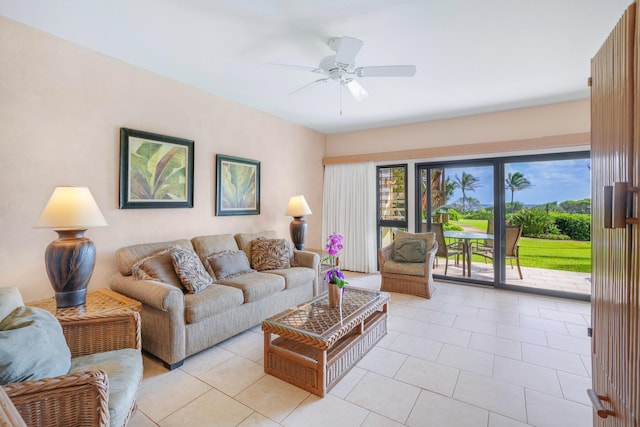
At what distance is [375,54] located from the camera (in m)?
2.68

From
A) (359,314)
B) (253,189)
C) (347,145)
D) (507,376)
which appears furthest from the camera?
(347,145)

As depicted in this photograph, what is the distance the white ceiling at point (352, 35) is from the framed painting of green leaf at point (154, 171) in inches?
29.4

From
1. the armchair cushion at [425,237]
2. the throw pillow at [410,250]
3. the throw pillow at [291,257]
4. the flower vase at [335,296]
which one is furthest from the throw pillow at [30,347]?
the armchair cushion at [425,237]

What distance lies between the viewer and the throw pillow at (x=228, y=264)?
3109 millimetres

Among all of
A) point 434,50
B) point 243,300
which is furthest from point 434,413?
point 434,50

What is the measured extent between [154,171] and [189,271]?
1205mm

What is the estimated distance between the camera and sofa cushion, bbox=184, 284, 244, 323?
7.73 ft

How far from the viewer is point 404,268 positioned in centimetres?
412

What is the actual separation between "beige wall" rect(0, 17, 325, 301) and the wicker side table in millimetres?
331

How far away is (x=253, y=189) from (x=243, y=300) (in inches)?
75.1

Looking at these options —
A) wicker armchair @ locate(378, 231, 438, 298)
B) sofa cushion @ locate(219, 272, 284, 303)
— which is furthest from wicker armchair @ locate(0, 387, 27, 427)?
wicker armchair @ locate(378, 231, 438, 298)

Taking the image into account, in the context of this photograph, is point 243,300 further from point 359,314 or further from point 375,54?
point 375,54

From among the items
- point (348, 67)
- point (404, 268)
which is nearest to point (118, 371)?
point (348, 67)

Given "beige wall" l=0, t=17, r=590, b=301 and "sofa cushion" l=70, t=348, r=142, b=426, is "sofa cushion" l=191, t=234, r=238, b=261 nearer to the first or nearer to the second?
"beige wall" l=0, t=17, r=590, b=301
